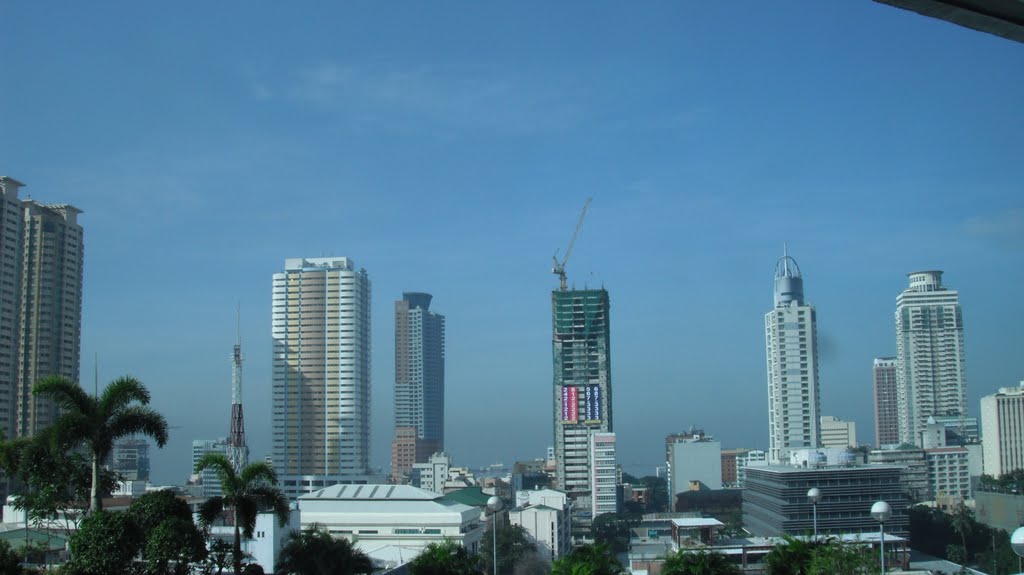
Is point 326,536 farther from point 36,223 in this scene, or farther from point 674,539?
point 36,223

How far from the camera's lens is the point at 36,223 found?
6047 cm

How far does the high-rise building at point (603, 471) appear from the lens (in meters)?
81.9

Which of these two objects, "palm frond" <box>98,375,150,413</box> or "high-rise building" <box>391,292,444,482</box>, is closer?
"palm frond" <box>98,375,150,413</box>

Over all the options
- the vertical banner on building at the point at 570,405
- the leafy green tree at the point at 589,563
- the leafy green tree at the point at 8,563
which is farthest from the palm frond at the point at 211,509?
the vertical banner on building at the point at 570,405

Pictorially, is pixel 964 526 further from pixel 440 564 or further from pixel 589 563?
pixel 589 563

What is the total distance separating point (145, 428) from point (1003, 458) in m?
83.6

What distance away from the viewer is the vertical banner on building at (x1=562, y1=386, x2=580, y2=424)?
8713 cm

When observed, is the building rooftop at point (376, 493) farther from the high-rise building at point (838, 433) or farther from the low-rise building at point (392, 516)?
the high-rise building at point (838, 433)

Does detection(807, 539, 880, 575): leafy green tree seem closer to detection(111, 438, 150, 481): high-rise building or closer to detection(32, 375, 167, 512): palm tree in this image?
detection(32, 375, 167, 512): palm tree

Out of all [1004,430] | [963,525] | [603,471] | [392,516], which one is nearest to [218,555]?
[392,516]

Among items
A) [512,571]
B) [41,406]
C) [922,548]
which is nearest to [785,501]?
[922,548]

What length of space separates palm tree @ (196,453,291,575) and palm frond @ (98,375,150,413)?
1.62 metres

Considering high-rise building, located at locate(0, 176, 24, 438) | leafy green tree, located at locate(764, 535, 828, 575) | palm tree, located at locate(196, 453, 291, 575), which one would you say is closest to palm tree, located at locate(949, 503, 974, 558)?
leafy green tree, located at locate(764, 535, 828, 575)

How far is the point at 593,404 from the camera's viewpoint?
289 ft
